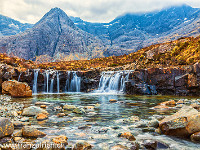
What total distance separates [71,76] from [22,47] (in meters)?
156

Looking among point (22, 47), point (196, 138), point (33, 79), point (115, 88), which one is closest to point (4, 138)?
point (196, 138)

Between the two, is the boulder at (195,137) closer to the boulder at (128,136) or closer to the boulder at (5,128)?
the boulder at (128,136)

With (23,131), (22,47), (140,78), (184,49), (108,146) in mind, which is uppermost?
(22,47)

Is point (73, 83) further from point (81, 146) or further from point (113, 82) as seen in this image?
point (81, 146)

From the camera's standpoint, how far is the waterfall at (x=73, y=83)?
1216 inches

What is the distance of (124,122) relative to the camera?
7.24 metres

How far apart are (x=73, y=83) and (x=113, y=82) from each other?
8.27 m

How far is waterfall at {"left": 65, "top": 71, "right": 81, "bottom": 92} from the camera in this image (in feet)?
101

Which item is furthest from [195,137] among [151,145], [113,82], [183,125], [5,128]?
[113,82]

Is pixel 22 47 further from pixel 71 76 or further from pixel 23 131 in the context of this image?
pixel 23 131

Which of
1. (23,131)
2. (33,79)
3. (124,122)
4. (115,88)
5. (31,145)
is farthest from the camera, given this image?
(33,79)

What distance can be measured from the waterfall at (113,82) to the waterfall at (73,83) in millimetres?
4664

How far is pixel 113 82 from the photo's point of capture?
89.2 ft

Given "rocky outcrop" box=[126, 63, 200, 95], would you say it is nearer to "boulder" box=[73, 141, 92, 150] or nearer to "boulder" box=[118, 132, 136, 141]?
"boulder" box=[118, 132, 136, 141]
